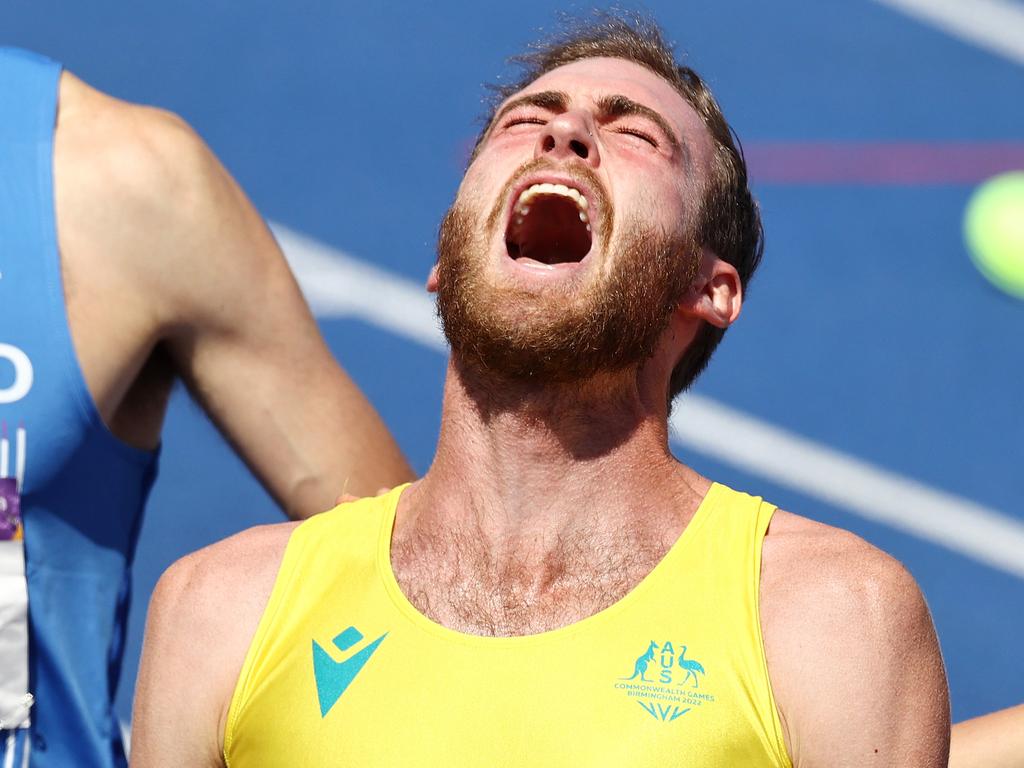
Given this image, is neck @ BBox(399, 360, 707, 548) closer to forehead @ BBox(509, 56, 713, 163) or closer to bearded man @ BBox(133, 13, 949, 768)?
bearded man @ BBox(133, 13, 949, 768)

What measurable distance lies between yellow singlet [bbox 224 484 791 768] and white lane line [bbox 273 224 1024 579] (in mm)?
2984

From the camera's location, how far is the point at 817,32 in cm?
674

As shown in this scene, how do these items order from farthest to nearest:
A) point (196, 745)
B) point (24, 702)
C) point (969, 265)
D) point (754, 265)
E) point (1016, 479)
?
point (969, 265)
point (1016, 479)
point (754, 265)
point (24, 702)
point (196, 745)

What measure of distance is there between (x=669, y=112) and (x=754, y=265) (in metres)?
0.35

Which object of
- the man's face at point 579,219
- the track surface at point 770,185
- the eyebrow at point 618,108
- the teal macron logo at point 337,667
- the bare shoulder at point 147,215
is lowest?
the track surface at point 770,185

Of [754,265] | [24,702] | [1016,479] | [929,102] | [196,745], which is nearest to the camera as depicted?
[196,745]

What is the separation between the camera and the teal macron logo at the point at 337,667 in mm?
2262

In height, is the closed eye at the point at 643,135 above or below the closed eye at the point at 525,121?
above

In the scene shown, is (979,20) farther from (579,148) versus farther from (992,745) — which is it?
(992,745)

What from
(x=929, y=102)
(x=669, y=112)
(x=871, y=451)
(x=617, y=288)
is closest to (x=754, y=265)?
(x=669, y=112)

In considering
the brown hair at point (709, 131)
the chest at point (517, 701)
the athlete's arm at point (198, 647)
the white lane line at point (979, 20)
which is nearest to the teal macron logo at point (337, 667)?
the chest at point (517, 701)

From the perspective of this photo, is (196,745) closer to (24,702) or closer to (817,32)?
(24,702)

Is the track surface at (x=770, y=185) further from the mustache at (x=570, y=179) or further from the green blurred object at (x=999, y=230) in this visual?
the mustache at (x=570, y=179)

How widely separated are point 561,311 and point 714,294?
38 centimetres
